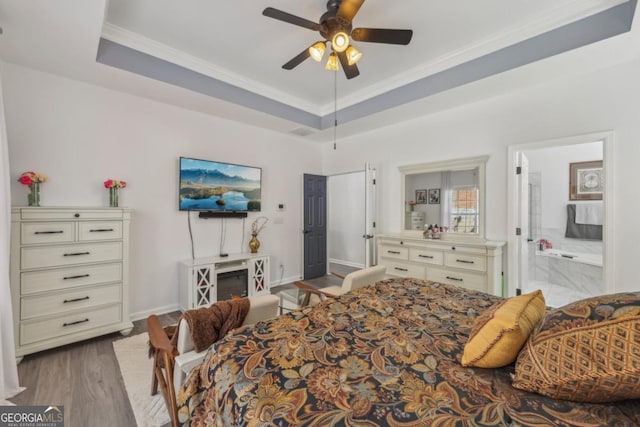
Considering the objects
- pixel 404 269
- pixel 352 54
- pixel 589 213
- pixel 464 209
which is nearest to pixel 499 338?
pixel 352 54

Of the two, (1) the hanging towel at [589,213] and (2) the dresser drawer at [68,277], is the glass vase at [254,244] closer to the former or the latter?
(2) the dresser drawer at [68,277]

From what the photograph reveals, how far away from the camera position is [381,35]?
86.4 inches

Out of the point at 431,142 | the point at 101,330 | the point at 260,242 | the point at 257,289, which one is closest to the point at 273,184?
the point at 260,242

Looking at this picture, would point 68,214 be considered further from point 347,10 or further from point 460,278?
point 460,278

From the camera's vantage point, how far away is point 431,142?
3.99 m

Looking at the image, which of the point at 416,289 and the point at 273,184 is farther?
the point at 273,184

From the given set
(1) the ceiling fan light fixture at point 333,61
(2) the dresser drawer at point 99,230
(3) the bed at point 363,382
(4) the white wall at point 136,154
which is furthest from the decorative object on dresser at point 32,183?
(1) the ceiling fan light fixture at point 333,61

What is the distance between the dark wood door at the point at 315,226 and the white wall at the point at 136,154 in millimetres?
738

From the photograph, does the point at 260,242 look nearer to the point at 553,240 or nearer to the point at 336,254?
the point at 336,254

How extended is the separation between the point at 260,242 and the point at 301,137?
216cm

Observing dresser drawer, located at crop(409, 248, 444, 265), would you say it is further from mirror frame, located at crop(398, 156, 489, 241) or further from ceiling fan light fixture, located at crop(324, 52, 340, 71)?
ceiling fan light fixture, located at crop(324, 52, 340, 71)

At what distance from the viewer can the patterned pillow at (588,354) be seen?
80 cm

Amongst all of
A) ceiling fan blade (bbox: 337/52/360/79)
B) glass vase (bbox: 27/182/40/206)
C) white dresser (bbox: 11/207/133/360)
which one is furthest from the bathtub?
glass vase (bbox: 27/182/40/206)

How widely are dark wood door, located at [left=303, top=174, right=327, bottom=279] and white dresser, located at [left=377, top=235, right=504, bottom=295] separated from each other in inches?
62.5
